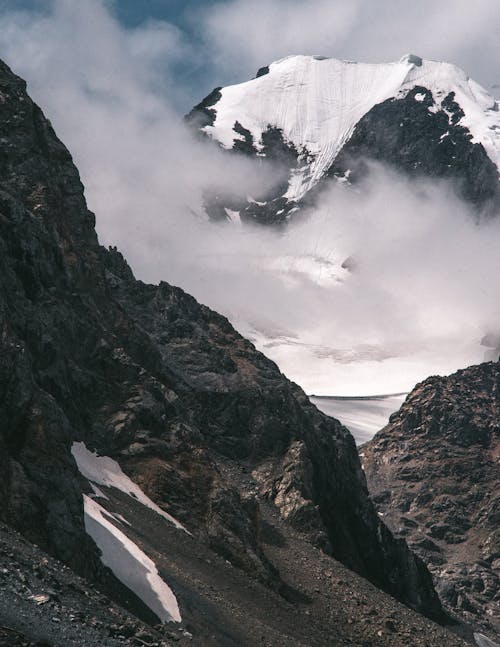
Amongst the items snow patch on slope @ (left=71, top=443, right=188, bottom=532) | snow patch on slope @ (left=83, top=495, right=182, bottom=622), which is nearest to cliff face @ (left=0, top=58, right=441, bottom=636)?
snow patch on slope @ (left=71, top=443, right=188, bottom=532)

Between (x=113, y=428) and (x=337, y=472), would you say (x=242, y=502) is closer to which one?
(x=113, y=428)

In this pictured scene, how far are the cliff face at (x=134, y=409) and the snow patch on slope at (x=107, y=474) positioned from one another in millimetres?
1430

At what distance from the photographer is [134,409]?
9275cm

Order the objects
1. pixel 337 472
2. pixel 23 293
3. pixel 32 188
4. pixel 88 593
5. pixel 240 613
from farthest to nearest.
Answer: pixel 337 472
pixel 32 188
pixel 23 293
pixel 240 613
pixel 88 593

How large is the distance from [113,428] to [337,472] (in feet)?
169

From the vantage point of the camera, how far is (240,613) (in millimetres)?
59344


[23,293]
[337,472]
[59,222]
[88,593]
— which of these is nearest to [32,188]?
[59,222]

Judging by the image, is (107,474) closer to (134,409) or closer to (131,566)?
(134,409)

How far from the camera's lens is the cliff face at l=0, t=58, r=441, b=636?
55.7 m

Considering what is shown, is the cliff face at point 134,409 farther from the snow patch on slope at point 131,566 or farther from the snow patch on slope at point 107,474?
the snow patch on slope at point 131,566

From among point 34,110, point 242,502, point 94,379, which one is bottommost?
point 242,502

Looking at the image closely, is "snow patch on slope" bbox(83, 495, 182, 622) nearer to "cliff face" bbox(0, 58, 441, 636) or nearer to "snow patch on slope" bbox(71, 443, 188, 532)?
"cliff face" bbox(0, 58, 441, 636)

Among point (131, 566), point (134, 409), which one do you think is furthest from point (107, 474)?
point (131, 566)

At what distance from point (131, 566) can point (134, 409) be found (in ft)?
121
